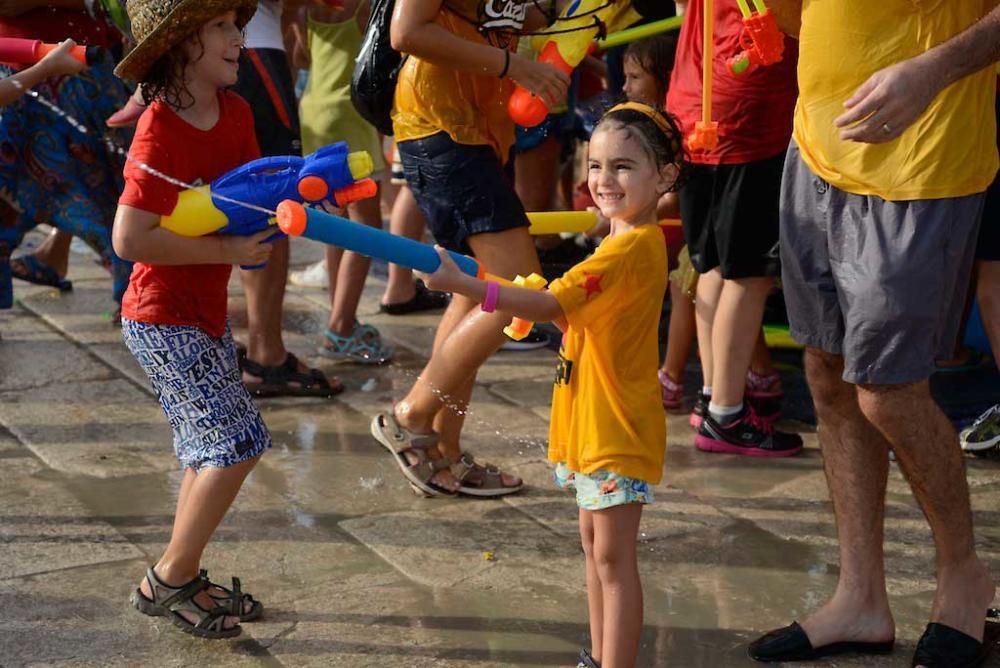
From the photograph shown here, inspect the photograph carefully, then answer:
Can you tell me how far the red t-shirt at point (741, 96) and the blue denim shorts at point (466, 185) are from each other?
82cm

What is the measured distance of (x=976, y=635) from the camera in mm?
3436

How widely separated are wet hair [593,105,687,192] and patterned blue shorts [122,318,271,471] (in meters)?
1.13

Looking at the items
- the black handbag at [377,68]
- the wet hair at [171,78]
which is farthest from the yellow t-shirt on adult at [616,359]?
the black handbag at [377,68]

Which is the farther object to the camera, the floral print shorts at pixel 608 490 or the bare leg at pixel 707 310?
the bare leg at pixel 707 310

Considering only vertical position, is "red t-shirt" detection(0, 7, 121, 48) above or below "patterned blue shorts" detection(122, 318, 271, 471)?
above

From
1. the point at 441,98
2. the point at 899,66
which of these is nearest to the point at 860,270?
the point at 899,66

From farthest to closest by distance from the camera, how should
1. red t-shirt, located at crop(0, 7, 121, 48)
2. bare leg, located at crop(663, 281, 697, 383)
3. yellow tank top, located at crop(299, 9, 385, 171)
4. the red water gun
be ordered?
yellow tank top, located at crop(299, 9, 385, 171), bare leg, located at crop(663, 281, 697, 383), red t-shirt, located at crop(0, 7, 121, 48), the red water gun

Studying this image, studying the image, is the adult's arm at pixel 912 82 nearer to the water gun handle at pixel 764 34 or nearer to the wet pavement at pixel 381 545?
the water gun handle at pixel 764 34

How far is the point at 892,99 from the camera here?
9.87 feet

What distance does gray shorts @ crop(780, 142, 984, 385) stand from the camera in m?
3.21

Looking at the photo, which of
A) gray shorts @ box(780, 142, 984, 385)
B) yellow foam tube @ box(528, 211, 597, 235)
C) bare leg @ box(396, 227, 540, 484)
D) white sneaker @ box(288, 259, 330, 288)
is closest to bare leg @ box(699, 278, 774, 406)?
bare leg @ box(396, 227, 540, 484)

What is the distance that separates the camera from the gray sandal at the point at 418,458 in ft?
14.8

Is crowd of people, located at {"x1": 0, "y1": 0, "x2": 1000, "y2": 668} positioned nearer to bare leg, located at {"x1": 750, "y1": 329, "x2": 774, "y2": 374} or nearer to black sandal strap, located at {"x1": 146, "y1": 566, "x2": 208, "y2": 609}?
black sandal strap, located at {"x1": 146, "y1": 566, "x2": 208, "y2": 609}

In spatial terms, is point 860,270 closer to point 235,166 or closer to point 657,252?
point 657,252
